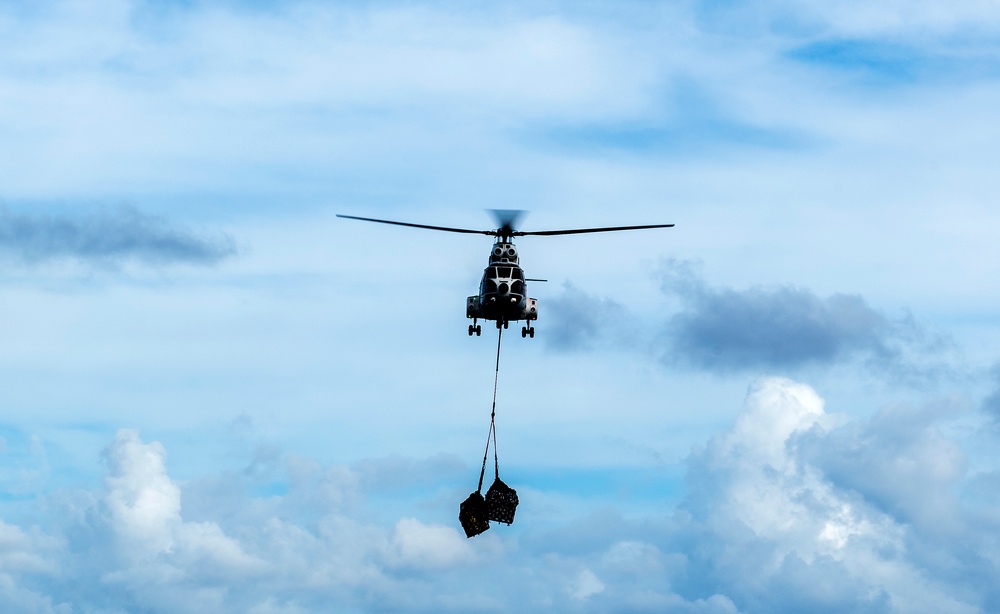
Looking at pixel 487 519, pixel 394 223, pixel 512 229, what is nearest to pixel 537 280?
pixel 512 229

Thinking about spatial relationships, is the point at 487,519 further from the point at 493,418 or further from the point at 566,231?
the point at 566,231

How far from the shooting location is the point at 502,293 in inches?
4798

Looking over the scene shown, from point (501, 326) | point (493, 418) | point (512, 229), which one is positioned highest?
point (512, 229)

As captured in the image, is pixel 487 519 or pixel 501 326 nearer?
pixel 487 519

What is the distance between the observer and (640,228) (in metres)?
121

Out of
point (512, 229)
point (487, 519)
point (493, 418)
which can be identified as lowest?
point (487, 519)

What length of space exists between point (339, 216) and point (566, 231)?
1711cm

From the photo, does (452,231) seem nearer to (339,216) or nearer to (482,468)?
(339,216)

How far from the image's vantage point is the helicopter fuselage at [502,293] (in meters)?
122

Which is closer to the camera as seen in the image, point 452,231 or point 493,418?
point 493,418

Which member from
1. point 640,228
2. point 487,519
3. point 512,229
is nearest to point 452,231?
point 512,229

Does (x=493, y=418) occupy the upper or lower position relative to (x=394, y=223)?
lower

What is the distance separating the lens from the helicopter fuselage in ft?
400

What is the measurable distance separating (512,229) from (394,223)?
10.5 metres
